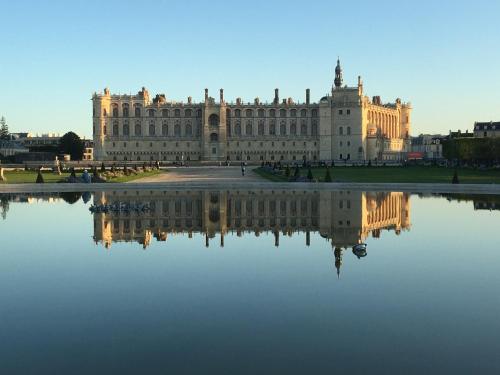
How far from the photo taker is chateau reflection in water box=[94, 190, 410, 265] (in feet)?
47.4

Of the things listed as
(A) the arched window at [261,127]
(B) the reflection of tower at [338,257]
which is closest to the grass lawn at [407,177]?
(B) the reflection of tower at [338,257]

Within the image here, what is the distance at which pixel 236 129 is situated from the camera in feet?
318

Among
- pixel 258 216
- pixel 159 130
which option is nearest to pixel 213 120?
pixel 159 130

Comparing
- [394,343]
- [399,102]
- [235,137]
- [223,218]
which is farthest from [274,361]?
[399,102]

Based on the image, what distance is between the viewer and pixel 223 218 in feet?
57.5

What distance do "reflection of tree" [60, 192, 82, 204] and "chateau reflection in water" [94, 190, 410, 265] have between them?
37.9 inches

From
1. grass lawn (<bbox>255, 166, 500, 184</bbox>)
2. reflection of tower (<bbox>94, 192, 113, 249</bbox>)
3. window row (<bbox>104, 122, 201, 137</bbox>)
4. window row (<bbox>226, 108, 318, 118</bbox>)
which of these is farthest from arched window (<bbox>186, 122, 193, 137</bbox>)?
reflection of tower (<bbox>94, 192, 113, 249</bbox>)

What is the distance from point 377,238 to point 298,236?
6.16ft

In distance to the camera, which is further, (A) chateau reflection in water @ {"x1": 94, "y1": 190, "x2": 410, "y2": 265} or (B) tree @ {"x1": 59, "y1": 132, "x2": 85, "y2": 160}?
(B) tree @ {"x1": 59, "y1": 132, "x2": 85, "y2": 160}

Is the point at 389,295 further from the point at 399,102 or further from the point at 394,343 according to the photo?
the point at 399,102

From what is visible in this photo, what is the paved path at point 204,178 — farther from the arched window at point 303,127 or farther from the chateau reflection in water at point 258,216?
the arched window at point 303,127

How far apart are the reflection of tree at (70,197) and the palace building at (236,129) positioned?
2566 inches

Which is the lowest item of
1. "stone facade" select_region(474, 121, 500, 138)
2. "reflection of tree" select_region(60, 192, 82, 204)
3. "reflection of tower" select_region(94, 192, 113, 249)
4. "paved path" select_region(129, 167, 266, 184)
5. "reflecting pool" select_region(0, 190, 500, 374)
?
"reflecting pool" select_region(0, 190, 500, 374)

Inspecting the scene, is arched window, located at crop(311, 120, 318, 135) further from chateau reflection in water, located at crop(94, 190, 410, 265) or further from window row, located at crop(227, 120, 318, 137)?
chateau reflection in water, located at crop(94, 190, 410, 265)
